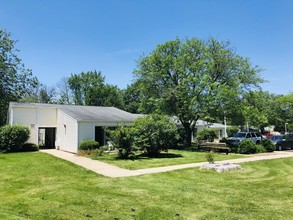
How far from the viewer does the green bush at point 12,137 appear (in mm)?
21828

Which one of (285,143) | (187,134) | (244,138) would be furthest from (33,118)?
(285,143)

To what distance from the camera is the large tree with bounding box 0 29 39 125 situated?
3362 centimetres

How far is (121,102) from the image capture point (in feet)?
188

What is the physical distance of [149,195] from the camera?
7.83 metres

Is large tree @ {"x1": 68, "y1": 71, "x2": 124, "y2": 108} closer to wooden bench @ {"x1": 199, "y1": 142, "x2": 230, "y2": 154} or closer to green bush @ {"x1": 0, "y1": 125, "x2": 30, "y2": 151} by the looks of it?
green bush @ {"x1": 0, "y1": 125, "x2": 30, "y2": 151}

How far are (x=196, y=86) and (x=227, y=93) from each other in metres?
2.98

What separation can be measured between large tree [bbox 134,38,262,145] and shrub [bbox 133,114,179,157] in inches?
232

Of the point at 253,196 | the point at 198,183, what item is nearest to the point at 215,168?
the point at 198,183

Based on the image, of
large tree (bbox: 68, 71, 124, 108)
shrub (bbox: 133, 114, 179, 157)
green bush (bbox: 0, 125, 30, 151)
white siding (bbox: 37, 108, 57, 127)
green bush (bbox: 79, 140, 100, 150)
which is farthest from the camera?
large tree (bbox: 68, 71, 124, 108)

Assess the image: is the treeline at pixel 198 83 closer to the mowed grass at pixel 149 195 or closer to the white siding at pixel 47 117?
the white siding at pixel 47 117

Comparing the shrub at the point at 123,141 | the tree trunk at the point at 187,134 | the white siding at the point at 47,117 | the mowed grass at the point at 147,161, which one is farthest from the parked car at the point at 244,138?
the white siding at the point at 47,117

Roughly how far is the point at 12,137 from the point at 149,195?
17999 millimetres

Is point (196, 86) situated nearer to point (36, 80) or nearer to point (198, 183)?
point (198, 183)

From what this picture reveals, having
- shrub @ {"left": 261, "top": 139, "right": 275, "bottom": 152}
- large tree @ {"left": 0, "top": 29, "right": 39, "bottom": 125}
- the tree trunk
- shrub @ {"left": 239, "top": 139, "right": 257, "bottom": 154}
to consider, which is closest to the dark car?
shrub @ {"left": 261, "top": 139, "right": 275, "bottom": 152}
